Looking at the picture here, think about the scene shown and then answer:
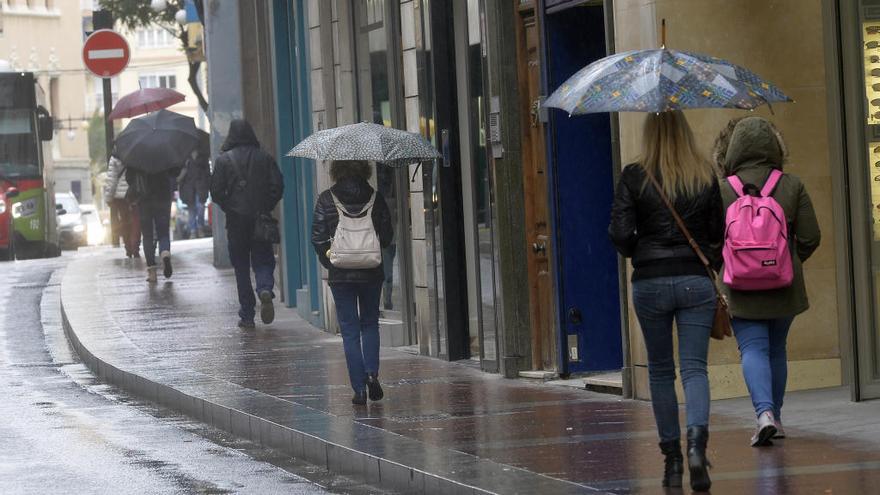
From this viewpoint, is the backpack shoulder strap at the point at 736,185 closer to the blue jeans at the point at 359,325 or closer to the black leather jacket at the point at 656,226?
the black leather jacket at the point at 656,226

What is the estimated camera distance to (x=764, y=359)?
9.97m

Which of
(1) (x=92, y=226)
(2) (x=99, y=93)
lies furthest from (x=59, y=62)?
(1) (x=92, y=226)

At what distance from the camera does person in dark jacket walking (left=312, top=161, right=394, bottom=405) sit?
1266cm

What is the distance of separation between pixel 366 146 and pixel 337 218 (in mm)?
510

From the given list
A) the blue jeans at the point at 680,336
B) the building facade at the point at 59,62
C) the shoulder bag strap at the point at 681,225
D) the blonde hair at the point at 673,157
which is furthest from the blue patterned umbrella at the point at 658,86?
the building facade at the point at 59,62

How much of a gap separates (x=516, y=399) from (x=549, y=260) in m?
1.60

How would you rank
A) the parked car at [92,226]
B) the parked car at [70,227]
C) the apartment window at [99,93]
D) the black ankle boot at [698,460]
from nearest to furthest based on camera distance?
the black ankle boot at [698,460] → the parked car at [70,227] → the parked car at [92,226] → the apartment window at [99,93]

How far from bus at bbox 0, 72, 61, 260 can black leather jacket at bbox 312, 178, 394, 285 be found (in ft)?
80.8

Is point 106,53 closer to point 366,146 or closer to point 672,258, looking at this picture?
point 366,146

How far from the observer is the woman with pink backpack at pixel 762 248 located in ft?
31.6

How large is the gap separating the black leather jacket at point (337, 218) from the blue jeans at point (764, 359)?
3.30m

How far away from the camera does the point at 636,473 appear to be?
902 cm

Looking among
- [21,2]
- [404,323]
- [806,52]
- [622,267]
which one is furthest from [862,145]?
[21,2]

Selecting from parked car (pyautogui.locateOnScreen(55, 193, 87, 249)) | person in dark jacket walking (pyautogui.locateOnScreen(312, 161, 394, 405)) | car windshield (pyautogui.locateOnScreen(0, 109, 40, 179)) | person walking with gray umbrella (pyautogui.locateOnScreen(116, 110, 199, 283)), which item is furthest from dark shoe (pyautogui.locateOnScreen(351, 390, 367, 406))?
parked car (pyautogui.locateOnScreen(55, 193, 87, 249))
